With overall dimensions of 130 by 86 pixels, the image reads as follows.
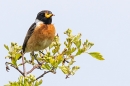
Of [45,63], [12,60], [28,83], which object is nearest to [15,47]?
[12,60]

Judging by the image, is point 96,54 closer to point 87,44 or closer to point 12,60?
point 87,44

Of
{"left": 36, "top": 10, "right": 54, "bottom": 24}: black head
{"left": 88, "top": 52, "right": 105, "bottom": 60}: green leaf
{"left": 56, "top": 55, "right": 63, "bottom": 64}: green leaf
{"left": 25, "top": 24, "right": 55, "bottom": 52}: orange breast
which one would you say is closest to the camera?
{"left": 56, "top": 55, "right": 63, "bottom": 64}: green leaf

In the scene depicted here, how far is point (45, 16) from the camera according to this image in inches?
245

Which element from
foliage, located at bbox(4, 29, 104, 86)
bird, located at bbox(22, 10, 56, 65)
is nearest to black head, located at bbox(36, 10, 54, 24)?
bird, located at bbox(22, 10, 56, 65)

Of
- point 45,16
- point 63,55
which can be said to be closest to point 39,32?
point 45,16

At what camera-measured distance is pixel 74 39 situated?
14.3ft

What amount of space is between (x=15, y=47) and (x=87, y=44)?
95cm

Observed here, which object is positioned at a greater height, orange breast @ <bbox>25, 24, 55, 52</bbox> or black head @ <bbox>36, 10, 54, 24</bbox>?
black head @ <bbox>36, 10, 54, 24</bbox>

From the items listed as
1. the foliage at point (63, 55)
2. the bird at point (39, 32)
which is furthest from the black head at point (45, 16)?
the foliage at point (63, 55)

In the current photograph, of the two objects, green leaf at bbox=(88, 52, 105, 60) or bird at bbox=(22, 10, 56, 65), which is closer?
green leaf at bbox=(88, 52, 105, 60)

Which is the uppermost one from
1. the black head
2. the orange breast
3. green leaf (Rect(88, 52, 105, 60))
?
the black head

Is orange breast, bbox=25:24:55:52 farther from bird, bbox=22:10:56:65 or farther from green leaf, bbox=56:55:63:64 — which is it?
green leaf, bbox=56:55:63:64

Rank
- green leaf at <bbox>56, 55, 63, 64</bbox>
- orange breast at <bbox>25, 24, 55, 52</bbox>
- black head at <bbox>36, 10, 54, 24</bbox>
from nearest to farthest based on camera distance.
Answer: green leaf at <bbox>56, 55, 63, 64</bbox>, black head at <bbox>36, 10, 54, 24</bbox>, orange breast at <bbox>25, 24, 55, 52</bbox>

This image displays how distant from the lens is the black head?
609 cm
